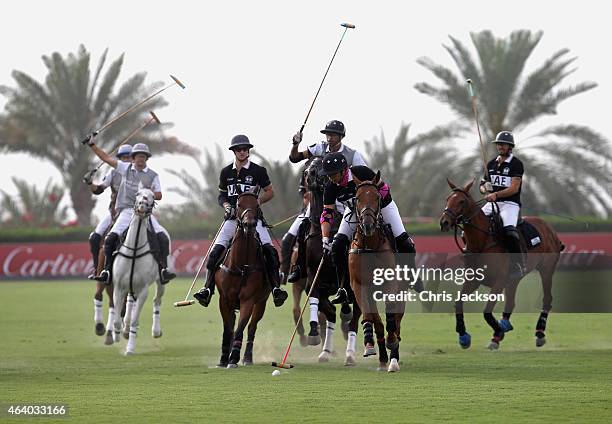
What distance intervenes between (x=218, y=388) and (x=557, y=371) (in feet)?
14.0

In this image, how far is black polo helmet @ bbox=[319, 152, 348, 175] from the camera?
1585 cm

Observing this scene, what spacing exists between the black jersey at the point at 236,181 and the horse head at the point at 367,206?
7.88 ft

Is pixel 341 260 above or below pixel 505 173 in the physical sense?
below

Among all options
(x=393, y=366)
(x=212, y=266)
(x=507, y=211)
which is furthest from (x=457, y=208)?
(x=393, y=366)

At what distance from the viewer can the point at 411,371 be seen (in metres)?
15.2

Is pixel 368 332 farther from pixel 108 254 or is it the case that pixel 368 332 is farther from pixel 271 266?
pixel 108 254

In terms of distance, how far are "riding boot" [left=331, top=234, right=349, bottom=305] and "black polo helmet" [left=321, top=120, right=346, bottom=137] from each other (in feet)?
6.42

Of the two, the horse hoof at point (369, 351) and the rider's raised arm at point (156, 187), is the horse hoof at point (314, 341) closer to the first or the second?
the horse hoof at point (369, 351)

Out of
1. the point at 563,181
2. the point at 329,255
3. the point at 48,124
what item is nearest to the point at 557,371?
the point at 329,255

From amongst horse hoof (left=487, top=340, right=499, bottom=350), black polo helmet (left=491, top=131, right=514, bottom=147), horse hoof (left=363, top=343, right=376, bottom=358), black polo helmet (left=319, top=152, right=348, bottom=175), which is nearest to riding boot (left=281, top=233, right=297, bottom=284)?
horse hoof (left=487, top=340, right=499, bottom=350)

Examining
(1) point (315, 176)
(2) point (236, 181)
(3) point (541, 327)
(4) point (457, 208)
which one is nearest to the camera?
(2) point (236, 181)

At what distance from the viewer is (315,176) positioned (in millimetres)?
17125

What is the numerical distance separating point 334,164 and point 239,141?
168cm

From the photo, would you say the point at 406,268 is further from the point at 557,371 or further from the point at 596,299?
the point at 596,299
